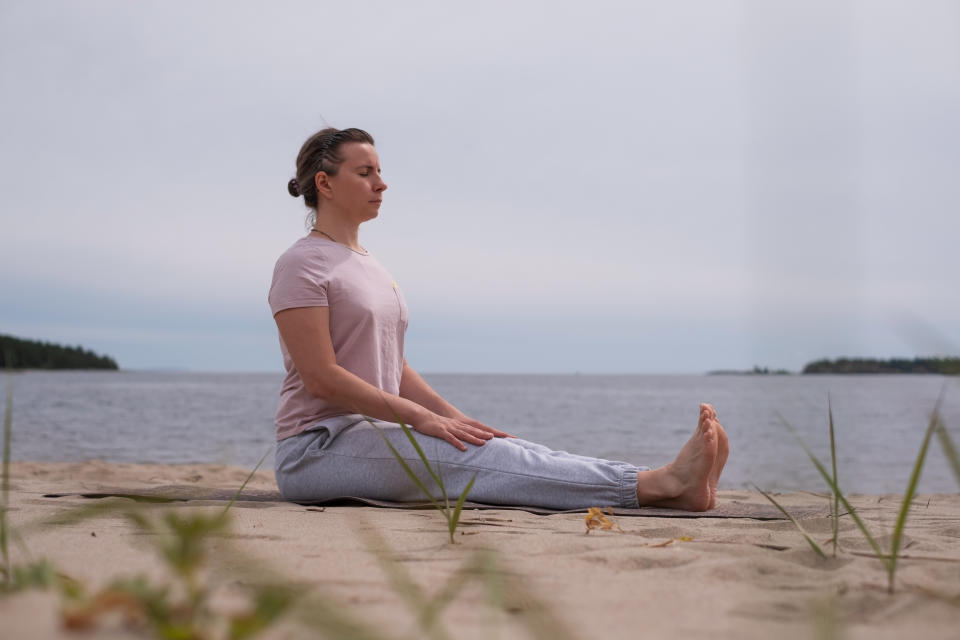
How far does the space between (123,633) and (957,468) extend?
1.23 metres

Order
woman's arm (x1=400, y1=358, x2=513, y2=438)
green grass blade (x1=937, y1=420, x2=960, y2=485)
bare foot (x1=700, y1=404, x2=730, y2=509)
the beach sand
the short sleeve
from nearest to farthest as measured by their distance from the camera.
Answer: the beach sand
green grass blade (x1=937, y1=420, x2=960, y2=485)
bare foot (x1=700, y1=404, x2=730, y2=509)
the short sleeve
woman's arm (x1=400, y1=358, x2=513, y2=438)

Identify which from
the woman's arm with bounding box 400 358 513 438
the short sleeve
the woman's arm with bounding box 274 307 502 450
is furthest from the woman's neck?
the woman's arm with bounding box 400 358 513 438

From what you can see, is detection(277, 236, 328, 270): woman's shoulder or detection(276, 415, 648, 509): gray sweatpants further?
detection(277, 236, 328, 270): woman's shoulder

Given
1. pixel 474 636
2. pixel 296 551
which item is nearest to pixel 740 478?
pixel 296 551

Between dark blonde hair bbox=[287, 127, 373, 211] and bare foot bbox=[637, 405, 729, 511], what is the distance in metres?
1.73

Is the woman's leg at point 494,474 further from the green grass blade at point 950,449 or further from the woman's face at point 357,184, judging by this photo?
the green grass blade at point 950,449

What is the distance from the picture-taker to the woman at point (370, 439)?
9.66 ft

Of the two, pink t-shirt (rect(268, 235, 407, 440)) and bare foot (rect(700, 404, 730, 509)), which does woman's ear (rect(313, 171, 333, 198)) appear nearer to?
pink t-shirt (rect(268, 235, 407, 440))

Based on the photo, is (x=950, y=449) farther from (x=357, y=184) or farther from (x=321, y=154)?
(x=321, y=154)

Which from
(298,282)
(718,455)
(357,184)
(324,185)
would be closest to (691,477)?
(718,455)

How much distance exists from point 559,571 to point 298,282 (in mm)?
1714

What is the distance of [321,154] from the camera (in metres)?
3.36

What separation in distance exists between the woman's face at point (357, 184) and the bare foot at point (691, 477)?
1.52 metres

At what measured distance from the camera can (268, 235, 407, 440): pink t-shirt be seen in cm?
305
